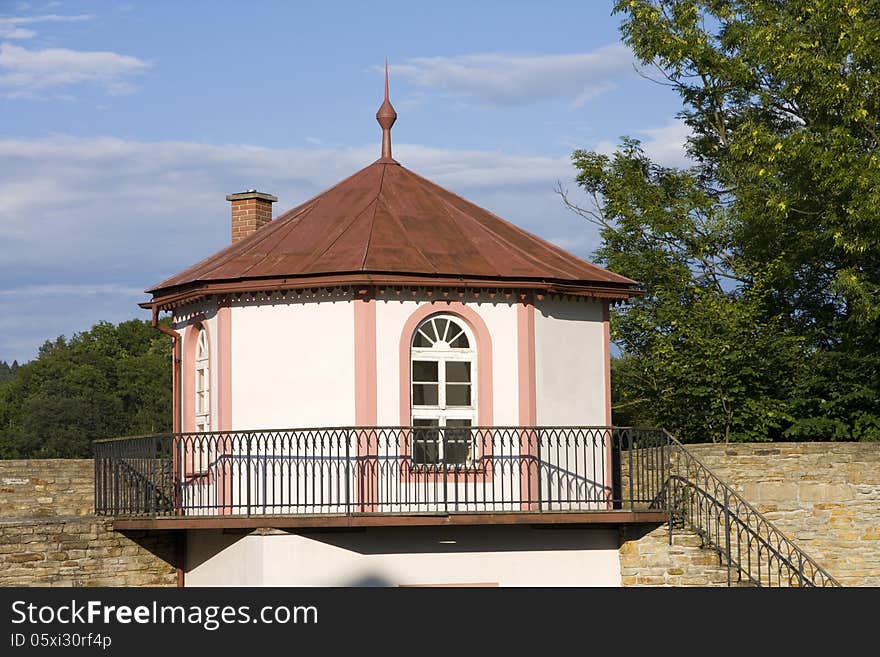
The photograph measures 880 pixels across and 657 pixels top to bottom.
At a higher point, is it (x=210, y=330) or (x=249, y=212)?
(x=249, y=212)

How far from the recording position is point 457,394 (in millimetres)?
18938

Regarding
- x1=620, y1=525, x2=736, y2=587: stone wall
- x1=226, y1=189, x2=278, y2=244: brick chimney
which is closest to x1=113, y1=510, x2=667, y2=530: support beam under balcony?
x1=620, y1=525, x2=736, y2=587: stone wall

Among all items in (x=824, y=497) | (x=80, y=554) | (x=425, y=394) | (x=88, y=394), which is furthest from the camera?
(x=88, y=394)

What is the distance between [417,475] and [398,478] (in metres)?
0.24

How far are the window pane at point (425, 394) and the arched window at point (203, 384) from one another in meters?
3.00

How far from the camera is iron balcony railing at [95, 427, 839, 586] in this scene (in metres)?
18.0

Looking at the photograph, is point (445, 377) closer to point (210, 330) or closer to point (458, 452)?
point (458, 452)

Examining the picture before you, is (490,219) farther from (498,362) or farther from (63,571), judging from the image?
(63,571)

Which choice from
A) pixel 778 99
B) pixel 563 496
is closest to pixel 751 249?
pixel 778 99

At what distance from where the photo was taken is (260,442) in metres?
18.7

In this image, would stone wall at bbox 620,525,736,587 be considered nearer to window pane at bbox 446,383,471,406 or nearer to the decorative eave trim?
window pane at bbox 446,383,471,406

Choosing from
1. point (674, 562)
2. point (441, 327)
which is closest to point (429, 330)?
point (441, 327)

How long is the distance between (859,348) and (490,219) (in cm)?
843
